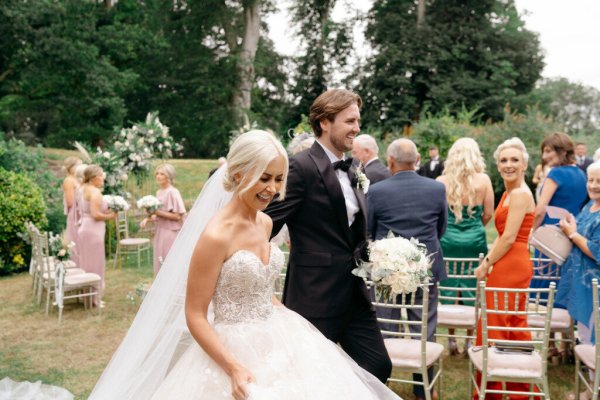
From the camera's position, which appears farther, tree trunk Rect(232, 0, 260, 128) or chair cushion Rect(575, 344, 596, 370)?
tree trunk Rect(232, 0, 260, 128)

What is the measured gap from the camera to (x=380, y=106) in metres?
30.3

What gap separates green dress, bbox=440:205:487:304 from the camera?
6230 mm

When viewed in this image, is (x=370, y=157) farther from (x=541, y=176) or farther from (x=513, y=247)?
(x=541, y=176)

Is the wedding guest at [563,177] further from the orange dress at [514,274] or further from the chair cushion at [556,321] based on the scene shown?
the orange dress at [514,274]

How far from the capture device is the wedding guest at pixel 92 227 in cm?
860

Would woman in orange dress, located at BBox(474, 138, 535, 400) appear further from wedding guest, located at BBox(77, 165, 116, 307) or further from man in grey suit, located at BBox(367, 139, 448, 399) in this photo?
wedding guest, located at BBox(77, 165, 116, 307)

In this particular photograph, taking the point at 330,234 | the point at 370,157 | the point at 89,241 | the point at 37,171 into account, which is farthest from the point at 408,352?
the point at 37,171

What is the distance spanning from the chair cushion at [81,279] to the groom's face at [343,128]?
600cm

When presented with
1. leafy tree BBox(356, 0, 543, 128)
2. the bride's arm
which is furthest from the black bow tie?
leafy tree BBox(356, 0, 543, 128)

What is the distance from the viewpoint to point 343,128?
3305 millimetres

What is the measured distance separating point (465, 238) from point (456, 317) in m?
1.17

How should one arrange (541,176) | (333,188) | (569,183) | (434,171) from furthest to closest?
(434,171), (541,176), (569,183), (333,188)

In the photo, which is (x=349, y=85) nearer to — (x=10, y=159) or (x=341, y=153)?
(x=10, y=159)

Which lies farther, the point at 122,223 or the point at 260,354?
the point at 122,223
